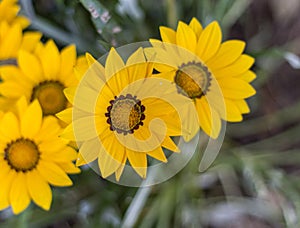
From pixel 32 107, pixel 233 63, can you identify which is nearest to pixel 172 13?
pixel 233 63

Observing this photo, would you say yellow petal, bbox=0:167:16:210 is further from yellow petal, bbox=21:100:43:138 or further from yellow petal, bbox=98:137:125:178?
yellow petal, bbox=98:137:125:178

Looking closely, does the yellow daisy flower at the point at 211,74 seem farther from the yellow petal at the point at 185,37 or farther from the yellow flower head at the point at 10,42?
the yellow flower head at the point at 10,42

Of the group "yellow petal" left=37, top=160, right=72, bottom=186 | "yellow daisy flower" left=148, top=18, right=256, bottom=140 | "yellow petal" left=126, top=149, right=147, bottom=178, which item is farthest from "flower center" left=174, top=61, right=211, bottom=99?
"yellow petal" left=37, top=160, right=72, bottom=186

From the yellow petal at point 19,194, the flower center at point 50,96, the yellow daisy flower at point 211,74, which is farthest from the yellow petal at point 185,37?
the yellow petal at point 19,194

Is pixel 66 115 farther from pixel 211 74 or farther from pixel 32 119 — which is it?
pixel 211 74

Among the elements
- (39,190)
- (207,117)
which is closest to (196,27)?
(207,117)
